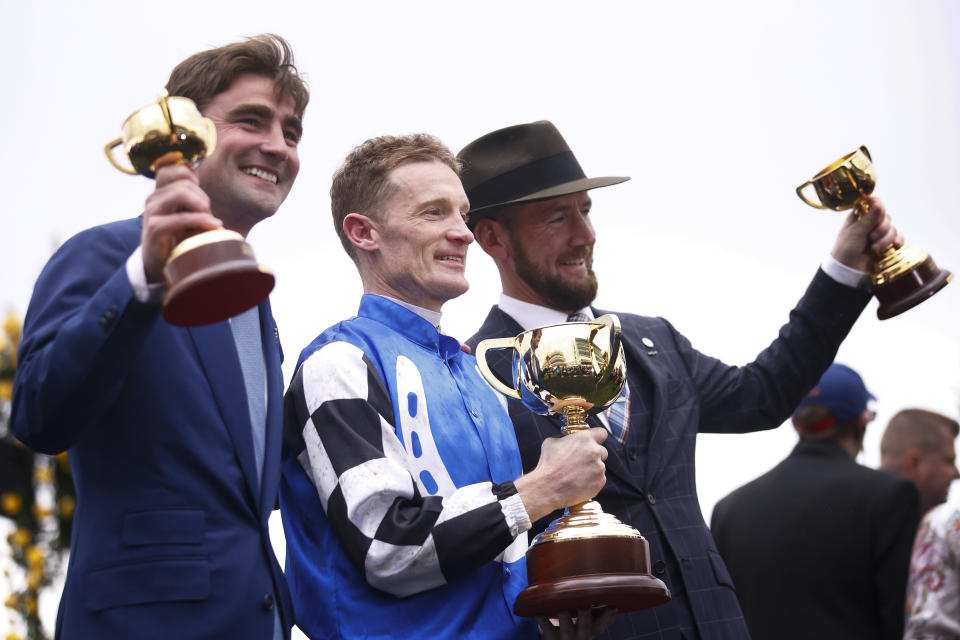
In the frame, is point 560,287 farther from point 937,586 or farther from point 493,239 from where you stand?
point 937,586

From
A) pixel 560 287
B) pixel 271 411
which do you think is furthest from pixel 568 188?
pixel 271 411

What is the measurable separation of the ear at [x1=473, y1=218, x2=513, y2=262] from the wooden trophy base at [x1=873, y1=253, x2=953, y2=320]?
1237 mm

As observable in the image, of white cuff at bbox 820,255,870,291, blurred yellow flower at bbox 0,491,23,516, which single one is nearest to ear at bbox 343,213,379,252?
white cuff at bbox 820,255,870,291

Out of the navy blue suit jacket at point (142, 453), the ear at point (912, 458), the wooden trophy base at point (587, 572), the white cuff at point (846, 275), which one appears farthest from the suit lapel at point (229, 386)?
the ear at point (912, 458)

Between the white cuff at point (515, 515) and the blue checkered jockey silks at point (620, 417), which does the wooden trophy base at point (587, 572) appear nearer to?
the white cuff at point (515, 515)

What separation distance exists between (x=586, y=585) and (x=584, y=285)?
4.96 feet

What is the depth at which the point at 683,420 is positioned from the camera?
3693 mm

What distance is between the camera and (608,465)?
343 centimetres

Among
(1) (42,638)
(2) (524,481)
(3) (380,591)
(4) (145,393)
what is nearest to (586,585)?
(2) (524,481)

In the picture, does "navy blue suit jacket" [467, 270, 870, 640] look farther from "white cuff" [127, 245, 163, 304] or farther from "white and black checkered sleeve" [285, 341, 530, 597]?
"white cuff" [127, 245, 163, 304]

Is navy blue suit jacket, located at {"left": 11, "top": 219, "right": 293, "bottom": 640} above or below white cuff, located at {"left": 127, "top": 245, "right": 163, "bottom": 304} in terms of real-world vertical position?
below

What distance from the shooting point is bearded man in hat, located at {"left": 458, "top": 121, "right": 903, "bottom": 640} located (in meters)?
3.39

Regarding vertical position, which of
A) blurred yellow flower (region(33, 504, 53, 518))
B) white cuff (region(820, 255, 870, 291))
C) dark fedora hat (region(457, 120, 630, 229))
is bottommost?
blurred yellow flower (region(33, 504, 53, 518))

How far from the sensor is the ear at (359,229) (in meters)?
3.29
